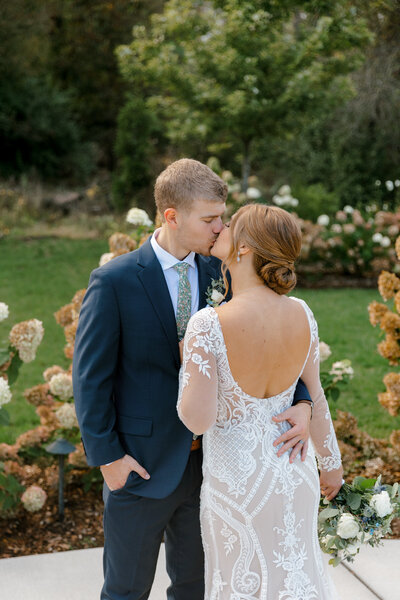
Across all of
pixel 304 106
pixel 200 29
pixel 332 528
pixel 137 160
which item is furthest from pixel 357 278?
pixel 332 528

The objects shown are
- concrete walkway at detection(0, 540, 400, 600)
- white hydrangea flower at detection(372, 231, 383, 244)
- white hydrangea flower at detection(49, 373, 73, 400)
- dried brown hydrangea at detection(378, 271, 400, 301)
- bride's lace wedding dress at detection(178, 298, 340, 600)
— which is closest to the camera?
bride's lace wedding dress at detection(178, 298, 340, 600)

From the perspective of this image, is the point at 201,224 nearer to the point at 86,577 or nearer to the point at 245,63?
the point at 86,577

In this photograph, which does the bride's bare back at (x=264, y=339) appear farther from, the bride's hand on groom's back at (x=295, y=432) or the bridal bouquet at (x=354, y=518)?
the bridal bouquet at (x=354, y=518)

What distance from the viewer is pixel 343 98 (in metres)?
13.3

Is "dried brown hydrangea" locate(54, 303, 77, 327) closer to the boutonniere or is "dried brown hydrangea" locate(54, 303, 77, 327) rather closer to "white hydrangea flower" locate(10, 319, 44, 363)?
"white hydrangea flower" locate(10, 319, 44, 363)

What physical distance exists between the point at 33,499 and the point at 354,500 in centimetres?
205

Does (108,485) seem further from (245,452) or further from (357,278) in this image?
(357,278)

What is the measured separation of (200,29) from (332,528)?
12.1m

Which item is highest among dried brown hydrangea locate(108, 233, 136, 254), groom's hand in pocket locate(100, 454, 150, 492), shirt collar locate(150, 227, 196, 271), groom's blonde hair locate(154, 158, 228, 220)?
groom's blonde hair locate(154, 158, 228, 220)

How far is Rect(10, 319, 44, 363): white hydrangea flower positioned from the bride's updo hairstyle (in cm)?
189

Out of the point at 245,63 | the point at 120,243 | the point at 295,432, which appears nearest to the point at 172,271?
the point at 295,432

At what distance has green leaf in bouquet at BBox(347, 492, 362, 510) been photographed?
247cm

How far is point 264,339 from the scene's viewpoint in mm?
1994

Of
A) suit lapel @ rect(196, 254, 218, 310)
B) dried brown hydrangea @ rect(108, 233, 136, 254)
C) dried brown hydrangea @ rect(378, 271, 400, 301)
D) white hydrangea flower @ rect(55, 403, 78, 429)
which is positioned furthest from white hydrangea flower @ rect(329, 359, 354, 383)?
suit lapel @ rect(196, 254, 218, 310)
